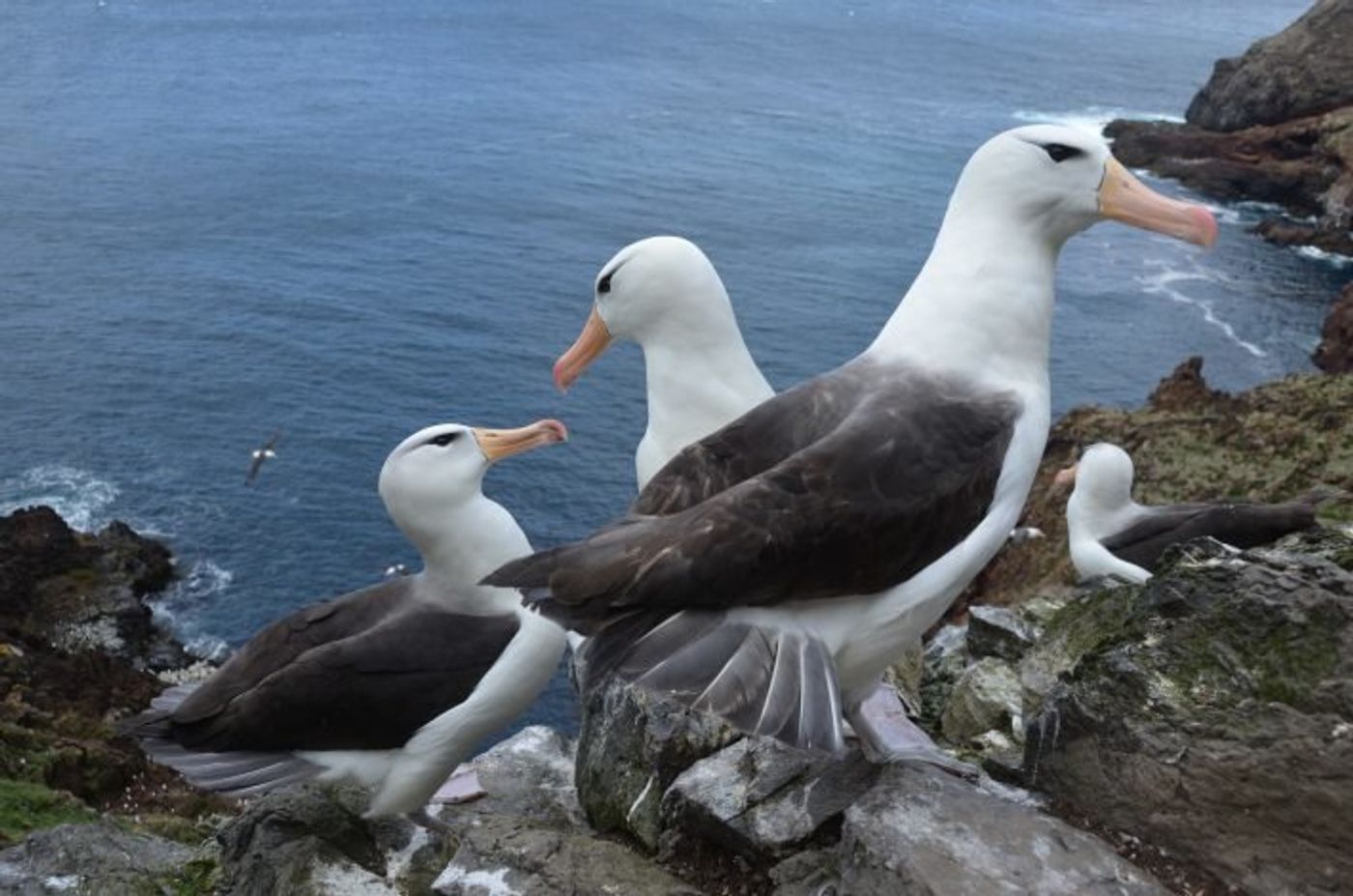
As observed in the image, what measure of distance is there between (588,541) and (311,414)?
39.2 m

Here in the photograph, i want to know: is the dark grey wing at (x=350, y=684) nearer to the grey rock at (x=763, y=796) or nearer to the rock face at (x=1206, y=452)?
the grey rock at (x=763, y=796)

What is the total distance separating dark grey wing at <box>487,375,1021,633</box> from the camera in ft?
18.8

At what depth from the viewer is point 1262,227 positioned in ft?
220

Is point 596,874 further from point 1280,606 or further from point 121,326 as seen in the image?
point 121,326

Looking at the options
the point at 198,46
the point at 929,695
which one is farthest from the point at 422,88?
the point at 929,695

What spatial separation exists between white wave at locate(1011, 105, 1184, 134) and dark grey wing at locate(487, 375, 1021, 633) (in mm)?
83826

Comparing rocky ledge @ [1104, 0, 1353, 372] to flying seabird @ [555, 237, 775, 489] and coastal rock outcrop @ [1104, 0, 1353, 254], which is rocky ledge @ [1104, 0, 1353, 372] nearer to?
coastal rock outcrop @ [1104, 0, 1353, 254]

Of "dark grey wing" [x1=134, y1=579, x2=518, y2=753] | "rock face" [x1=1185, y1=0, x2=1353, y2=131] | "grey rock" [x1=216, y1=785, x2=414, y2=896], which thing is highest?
"rock face" [x1=1185, y1=0, x2=1353, y2=131]

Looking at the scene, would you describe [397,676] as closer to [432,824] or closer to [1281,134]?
[432,824]

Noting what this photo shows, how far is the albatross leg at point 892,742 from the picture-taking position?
23.2ft

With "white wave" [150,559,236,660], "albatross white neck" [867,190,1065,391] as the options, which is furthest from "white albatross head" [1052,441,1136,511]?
"white wave" [150,559,236,660]

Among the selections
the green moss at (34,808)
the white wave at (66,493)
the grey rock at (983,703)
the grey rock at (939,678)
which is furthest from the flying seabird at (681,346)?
the white wave at (66,493)

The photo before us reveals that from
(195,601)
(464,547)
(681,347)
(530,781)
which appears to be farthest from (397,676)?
(195,601)

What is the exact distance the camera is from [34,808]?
13.1 meters
